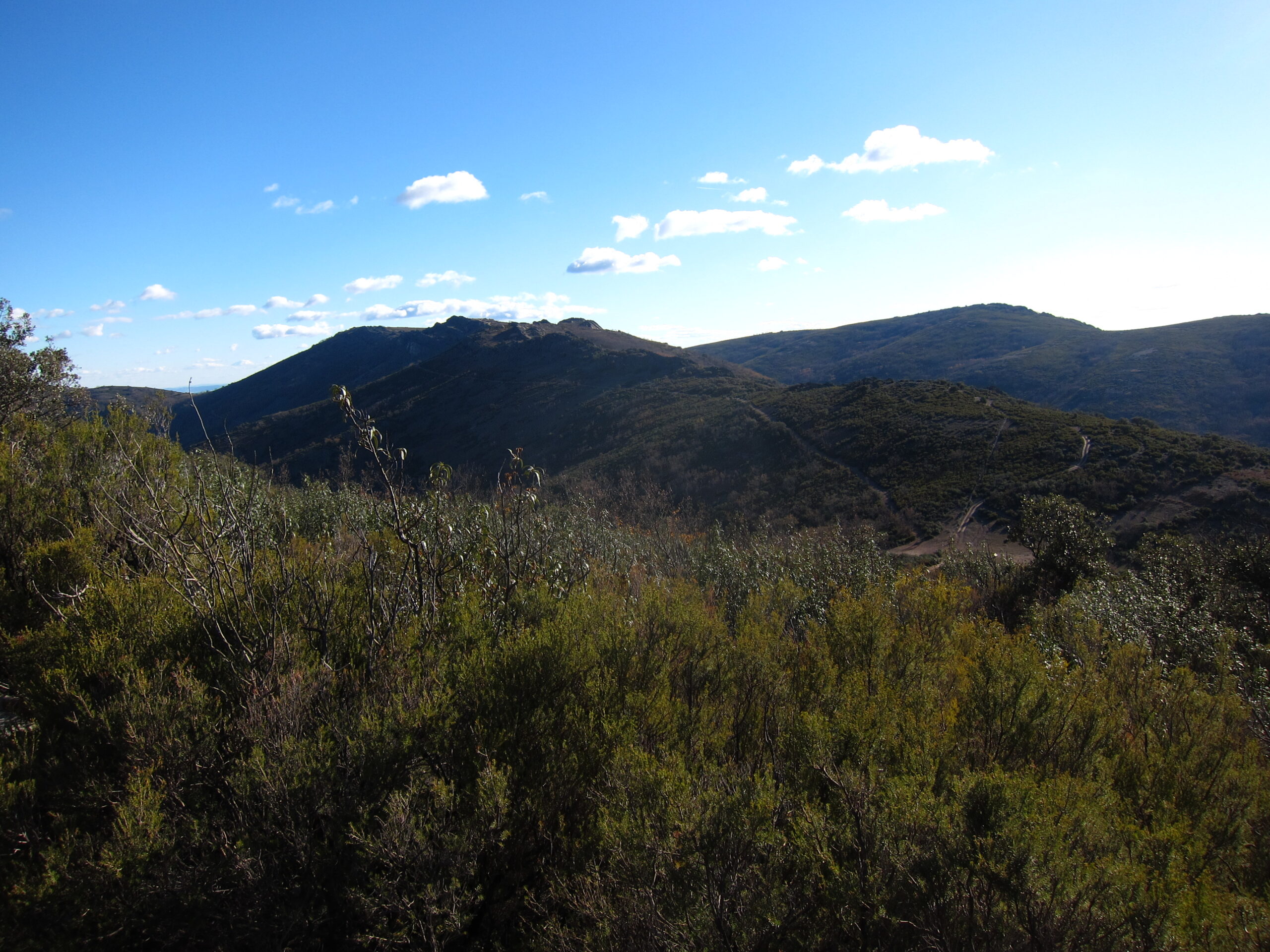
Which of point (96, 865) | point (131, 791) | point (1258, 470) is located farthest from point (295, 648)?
point (1258, 470)

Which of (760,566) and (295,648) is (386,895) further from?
(760,566)

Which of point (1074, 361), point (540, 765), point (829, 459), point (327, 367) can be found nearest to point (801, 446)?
point (829, 459)

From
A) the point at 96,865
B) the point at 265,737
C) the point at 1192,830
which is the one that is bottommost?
the point at 1192,830

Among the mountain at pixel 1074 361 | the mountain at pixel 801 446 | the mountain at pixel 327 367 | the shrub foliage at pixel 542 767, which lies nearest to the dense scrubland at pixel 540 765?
the shrub foliage at pixel 542 767

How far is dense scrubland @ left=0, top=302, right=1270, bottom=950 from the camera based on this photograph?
2463 millimetres

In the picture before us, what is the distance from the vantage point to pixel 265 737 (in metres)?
3.03

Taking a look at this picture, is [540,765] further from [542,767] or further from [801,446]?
[801,446]

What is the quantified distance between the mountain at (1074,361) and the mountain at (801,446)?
28.9m

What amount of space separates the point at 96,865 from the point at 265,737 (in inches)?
28.2

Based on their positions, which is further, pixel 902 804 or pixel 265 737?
pixel 265 737

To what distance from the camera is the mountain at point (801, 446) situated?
108 ft

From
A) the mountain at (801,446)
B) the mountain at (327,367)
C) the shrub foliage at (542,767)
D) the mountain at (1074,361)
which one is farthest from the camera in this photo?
the mountain at (327,367)

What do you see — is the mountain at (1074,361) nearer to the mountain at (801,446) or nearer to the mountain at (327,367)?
the mountain at (801,446)

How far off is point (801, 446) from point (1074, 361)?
6974 centimetres
